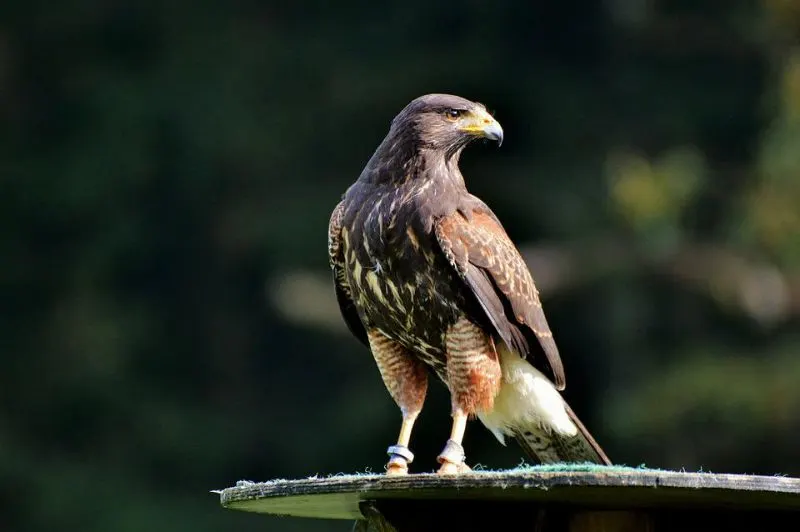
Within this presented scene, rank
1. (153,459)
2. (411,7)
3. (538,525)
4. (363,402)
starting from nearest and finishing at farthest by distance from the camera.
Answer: (538,525), (363,402), (153,459), (411,7)

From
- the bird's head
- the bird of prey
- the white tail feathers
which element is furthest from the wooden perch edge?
the bird's head

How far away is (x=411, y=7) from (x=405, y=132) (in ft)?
50.1

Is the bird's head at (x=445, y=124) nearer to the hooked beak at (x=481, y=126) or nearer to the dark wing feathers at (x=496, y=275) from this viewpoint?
the hooked beak at (x=481, y=126)

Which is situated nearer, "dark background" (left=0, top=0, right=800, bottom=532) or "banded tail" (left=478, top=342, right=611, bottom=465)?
"banded tail" (left=478, top=342, right=611, bottom=465)

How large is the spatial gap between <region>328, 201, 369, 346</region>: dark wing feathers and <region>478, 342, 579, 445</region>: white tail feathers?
20.0 inches

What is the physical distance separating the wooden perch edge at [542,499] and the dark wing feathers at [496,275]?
862 mm

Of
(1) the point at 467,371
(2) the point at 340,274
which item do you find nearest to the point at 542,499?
(1) the point at 467,371

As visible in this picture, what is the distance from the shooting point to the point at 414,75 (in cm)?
1736

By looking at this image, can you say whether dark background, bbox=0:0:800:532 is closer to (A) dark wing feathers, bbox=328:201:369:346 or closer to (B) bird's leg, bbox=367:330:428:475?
(A) dark wing feathers, bbox=328:201:369:346

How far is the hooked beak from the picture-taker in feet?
16.4

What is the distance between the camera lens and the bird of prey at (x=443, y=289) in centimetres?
477

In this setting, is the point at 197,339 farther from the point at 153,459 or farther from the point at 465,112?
the point at 465,112

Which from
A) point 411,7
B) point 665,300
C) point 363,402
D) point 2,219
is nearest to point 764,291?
point 665,300

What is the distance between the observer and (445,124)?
4.97m
